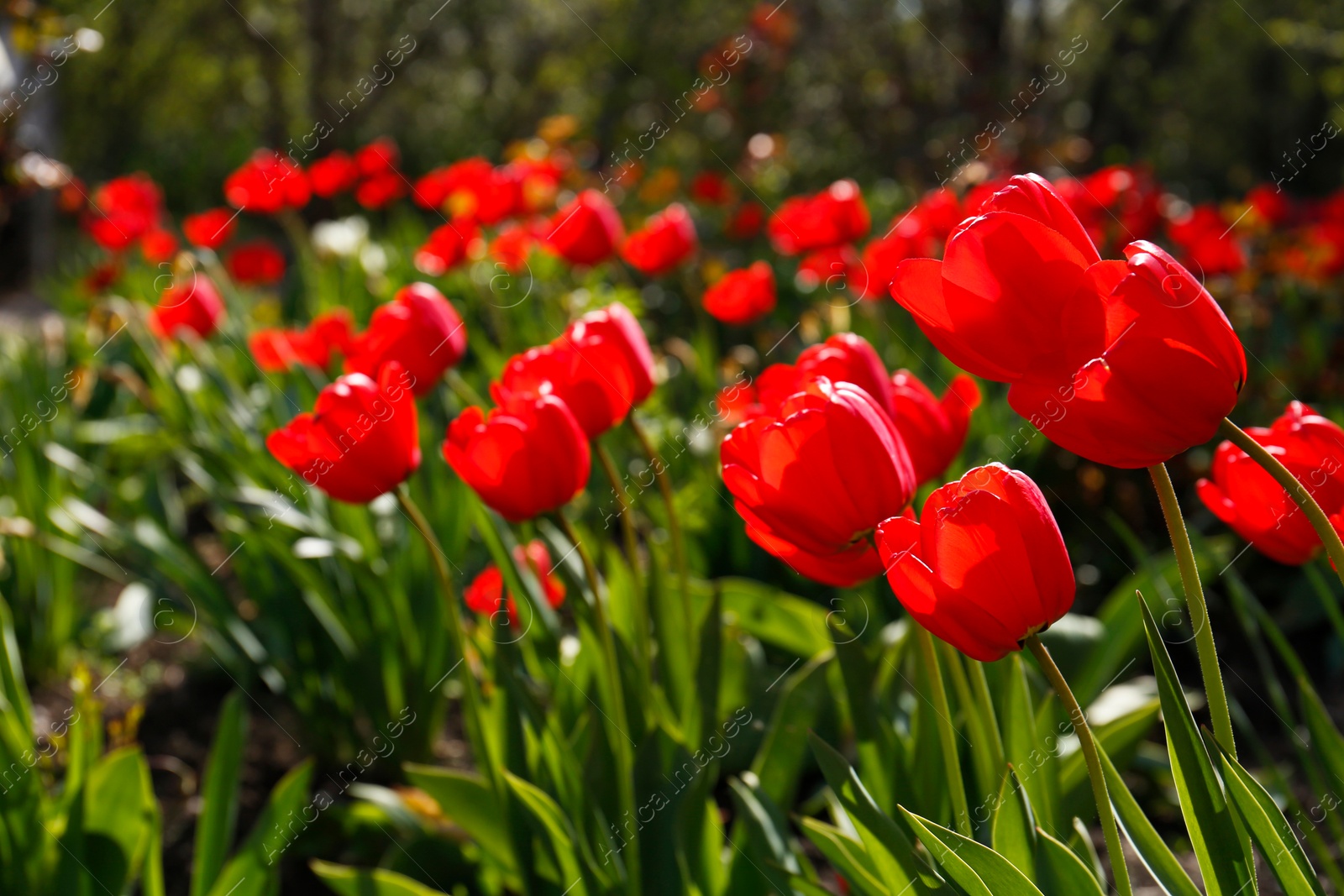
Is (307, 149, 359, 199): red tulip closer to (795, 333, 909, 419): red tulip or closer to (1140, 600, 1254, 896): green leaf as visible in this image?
(795, 333, 909, 419): red tulip

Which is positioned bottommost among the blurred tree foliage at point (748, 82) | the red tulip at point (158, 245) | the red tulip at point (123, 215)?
the blurred tree foliage at point (748, 82)

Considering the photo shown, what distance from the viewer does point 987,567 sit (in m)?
0.84

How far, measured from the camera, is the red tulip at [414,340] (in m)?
1.71

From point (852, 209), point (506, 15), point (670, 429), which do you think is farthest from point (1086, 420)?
point (506, 15)

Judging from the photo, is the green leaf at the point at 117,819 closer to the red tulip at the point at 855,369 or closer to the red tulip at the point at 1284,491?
the red tulip at the point at 855,369

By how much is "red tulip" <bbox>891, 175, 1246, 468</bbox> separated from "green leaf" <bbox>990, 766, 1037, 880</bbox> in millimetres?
344

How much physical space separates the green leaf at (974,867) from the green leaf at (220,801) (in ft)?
4.05

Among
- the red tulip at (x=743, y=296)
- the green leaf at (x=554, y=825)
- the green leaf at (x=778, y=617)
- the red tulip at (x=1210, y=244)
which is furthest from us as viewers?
the red tulip at (x=1210, y=244)

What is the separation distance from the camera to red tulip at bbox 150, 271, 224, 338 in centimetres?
321

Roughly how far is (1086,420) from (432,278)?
14.0 feet

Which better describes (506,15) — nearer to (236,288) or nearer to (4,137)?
(236,288)

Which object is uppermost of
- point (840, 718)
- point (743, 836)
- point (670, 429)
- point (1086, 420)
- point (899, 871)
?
point (1086, 420)

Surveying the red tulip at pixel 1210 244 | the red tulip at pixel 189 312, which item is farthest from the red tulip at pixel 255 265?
the red tulip at pixel 1210 244

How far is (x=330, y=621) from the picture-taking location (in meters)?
2.18
